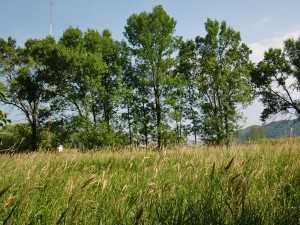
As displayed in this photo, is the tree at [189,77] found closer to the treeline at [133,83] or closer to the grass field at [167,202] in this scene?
the treeline at [133,83]

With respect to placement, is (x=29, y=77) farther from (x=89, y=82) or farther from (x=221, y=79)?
(x=221, y=79)

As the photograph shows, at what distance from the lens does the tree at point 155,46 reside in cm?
2692

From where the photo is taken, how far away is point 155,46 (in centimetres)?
2764

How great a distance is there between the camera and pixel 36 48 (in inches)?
1098

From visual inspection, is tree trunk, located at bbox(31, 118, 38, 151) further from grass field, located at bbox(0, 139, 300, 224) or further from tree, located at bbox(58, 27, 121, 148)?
grass field, located at bbox(0, 139, 300, 224)

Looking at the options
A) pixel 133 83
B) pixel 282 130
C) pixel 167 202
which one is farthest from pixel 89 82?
pixel 167 202

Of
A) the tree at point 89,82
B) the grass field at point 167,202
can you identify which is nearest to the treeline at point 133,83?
the tree at point 89,82

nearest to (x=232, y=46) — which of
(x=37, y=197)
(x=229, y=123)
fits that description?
(x=229, y=123)

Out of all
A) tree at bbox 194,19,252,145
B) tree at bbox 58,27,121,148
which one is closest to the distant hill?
tree at bbox 194,19,252,145

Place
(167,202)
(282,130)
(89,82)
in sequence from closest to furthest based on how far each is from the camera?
(167,202)
(282,130)
(89,82)

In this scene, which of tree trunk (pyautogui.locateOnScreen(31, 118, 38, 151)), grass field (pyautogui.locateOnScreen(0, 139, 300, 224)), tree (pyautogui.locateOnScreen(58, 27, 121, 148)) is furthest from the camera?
tree trunk (pyautogui.locateOnScreen(31, 118, 38, 151))

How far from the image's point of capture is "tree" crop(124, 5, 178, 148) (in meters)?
26.9

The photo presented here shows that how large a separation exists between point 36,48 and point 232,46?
64.4 feet

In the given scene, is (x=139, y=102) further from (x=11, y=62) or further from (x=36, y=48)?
(x=11, y=62)
